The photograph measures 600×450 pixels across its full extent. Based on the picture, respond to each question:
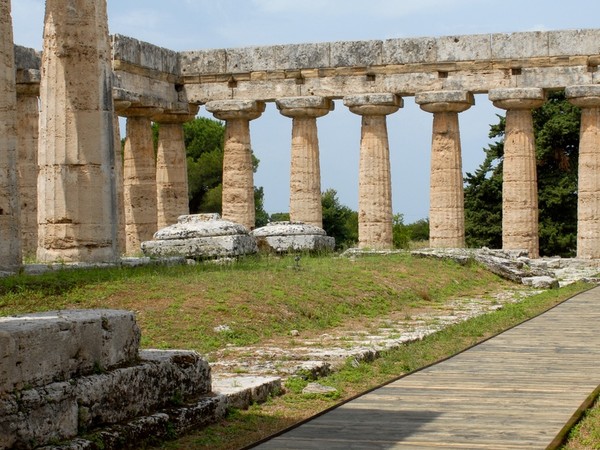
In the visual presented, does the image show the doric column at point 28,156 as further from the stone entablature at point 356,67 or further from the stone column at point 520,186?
the stone column at point 520,186

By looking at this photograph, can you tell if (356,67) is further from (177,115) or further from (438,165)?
(177,115)

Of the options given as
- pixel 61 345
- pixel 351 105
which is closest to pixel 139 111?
pixel 351 105

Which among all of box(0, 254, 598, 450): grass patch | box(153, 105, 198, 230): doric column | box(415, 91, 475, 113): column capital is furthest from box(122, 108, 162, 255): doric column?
box(0, 254, 598, 450): grass patch

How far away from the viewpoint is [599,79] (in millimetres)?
35688

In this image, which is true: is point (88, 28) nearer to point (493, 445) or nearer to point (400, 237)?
point (493, 445)

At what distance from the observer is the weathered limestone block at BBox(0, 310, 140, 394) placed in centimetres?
857

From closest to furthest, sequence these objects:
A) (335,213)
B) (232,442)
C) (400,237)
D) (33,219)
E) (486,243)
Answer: (232,442) < (33,219) < (486,243) < (335,213) < (400,237)

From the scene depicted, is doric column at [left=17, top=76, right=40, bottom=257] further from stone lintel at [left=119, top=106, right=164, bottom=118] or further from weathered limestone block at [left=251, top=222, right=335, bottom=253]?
weathered limestone block at [left=251, top=222, right=335, bottom=253]

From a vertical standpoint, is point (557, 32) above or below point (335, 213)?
above

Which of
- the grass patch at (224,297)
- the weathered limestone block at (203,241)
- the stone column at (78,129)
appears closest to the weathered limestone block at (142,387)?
the grass patch at (224,297)

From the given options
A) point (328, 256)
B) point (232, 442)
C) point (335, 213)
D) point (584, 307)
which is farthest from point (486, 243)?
point (232, 442)

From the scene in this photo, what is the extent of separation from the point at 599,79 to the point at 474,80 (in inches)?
145

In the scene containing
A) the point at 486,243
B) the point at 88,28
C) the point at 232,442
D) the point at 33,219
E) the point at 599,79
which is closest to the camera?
the point at 232,442

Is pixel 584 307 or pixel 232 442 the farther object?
pixel 584 307
